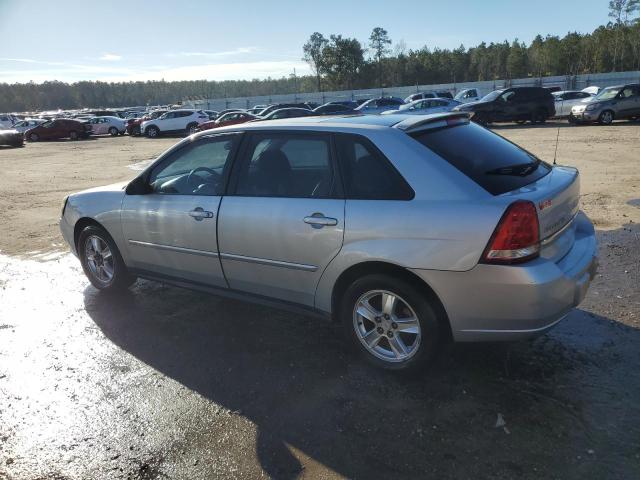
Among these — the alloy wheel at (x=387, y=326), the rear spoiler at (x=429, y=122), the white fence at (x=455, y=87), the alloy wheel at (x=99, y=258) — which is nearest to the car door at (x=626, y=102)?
the rear spoiler at (x=429, y=122)

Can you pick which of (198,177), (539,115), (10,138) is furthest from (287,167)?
(10,138)

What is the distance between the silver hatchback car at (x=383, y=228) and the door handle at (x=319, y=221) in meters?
0.01

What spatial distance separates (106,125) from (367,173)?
39.5 meters

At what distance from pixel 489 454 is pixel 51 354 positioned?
337 centimetres

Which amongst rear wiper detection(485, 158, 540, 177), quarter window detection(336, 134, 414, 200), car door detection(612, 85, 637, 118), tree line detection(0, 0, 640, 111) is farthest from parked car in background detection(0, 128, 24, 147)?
tree line detection(0, 0, 640, 111)

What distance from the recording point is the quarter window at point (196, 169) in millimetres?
4207

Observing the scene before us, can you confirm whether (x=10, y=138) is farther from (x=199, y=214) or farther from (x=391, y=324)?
(x=391, y=324)

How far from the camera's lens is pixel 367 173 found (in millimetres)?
3471

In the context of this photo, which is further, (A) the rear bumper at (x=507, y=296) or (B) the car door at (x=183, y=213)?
(B) the car door at (x=183, y=213)

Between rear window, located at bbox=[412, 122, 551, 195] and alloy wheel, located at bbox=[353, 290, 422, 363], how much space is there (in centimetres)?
94

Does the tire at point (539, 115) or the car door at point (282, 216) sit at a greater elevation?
the car door at point (282, 216)

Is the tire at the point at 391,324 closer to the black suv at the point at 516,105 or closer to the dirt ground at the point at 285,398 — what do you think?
the dirt ground at the point at 285,398

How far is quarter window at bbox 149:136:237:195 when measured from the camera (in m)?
4.21

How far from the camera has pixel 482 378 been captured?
11.2ft
